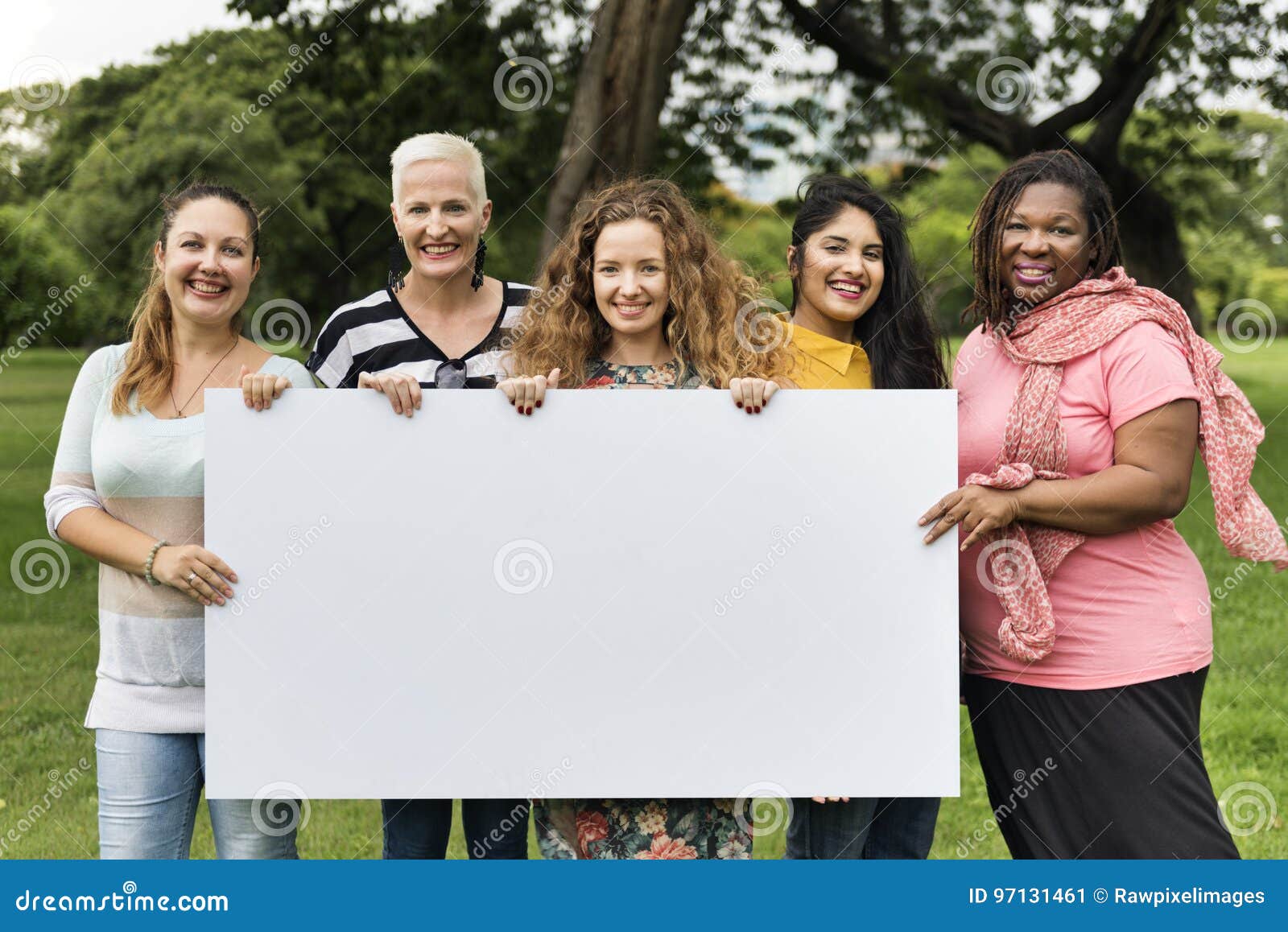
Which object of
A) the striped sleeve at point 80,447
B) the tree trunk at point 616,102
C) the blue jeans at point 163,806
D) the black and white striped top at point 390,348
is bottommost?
the blue jeans at point 163,806

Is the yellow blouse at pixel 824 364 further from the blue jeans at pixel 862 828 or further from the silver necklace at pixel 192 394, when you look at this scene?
the silver necklace at pixel 192 394

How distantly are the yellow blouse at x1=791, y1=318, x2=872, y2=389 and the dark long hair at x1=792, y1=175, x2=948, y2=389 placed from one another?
0.05 metres

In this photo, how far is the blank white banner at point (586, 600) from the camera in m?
2.91

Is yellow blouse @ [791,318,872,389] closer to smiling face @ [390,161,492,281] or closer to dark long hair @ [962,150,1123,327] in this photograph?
dark long hair @ [962,150,1123,327]

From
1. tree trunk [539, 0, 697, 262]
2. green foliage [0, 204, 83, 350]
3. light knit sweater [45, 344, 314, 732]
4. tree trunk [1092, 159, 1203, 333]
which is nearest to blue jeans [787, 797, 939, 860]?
light knit sweater [45, 344, 314, 732]

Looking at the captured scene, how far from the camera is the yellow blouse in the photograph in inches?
124

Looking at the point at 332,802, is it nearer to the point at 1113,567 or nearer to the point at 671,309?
the point at 671,309

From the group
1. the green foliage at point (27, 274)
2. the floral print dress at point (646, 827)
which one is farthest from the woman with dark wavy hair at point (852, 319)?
the green foliage at point (27, 274)

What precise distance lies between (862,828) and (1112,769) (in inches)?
26.4

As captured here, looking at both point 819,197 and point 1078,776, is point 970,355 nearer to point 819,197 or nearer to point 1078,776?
point 819,197

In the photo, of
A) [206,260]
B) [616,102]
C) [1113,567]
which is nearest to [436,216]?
[206,260]

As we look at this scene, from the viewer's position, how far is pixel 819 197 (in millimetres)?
3227

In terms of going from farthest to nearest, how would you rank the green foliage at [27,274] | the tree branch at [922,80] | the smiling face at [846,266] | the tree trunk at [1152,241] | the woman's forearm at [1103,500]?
the green foliage at [27,274] < the tree trunk at [1152,241] < the tree branch at [922,80] < the smiling face at [846,266] < the woman's forearm at [1103,500]

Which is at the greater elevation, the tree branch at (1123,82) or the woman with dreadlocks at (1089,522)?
the tree branch at (1123,82)
